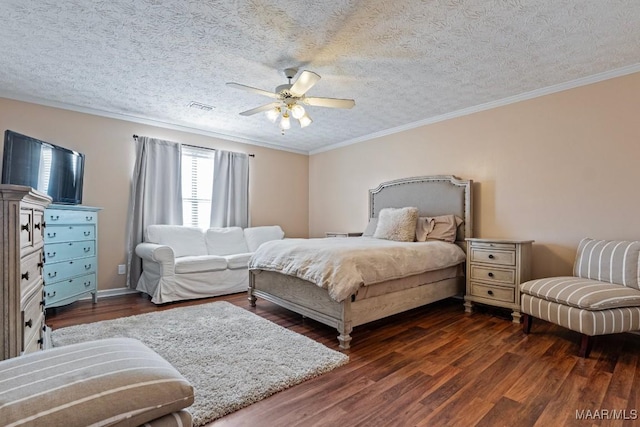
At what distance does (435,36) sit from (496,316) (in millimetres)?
2854

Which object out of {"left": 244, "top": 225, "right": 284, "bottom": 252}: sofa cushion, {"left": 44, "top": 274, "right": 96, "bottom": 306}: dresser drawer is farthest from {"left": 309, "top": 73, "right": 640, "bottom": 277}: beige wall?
{"left": 44, "top": 274, "right": 96, "bottom": 306}: dresser drawer

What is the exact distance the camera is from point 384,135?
501cm

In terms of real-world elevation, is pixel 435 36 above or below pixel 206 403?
above

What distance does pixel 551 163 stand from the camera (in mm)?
3332

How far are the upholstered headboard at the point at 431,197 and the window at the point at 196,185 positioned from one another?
2694 millimetres

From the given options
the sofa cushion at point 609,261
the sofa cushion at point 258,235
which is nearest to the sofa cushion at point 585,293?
the sofa cushion at point 609,261

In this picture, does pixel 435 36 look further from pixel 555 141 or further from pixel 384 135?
pixel 384 135

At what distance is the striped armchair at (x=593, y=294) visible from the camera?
229 cm

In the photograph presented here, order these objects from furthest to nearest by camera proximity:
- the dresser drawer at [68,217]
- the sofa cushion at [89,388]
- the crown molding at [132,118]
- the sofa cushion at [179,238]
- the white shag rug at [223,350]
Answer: the sofa cushion at [179,238] < the crown molding at [132,118] < the dresser drawer at [68,217] < the white shag rug at [223,350] < the sofa cushion at [89,388]

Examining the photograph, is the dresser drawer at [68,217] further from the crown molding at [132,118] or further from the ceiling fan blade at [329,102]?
the ceiling fan blade at [329,102]

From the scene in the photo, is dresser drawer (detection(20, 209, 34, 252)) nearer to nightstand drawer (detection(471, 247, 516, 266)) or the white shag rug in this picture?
the white shag rug

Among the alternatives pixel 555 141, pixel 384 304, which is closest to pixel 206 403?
pixel 384 304

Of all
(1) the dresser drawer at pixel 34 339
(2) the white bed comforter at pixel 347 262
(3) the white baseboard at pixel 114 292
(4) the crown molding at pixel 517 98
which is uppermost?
(4) the crown molding at pixel 517 98

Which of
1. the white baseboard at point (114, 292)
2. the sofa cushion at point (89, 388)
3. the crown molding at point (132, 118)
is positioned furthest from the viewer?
the white baseboard at point (114, 292)
